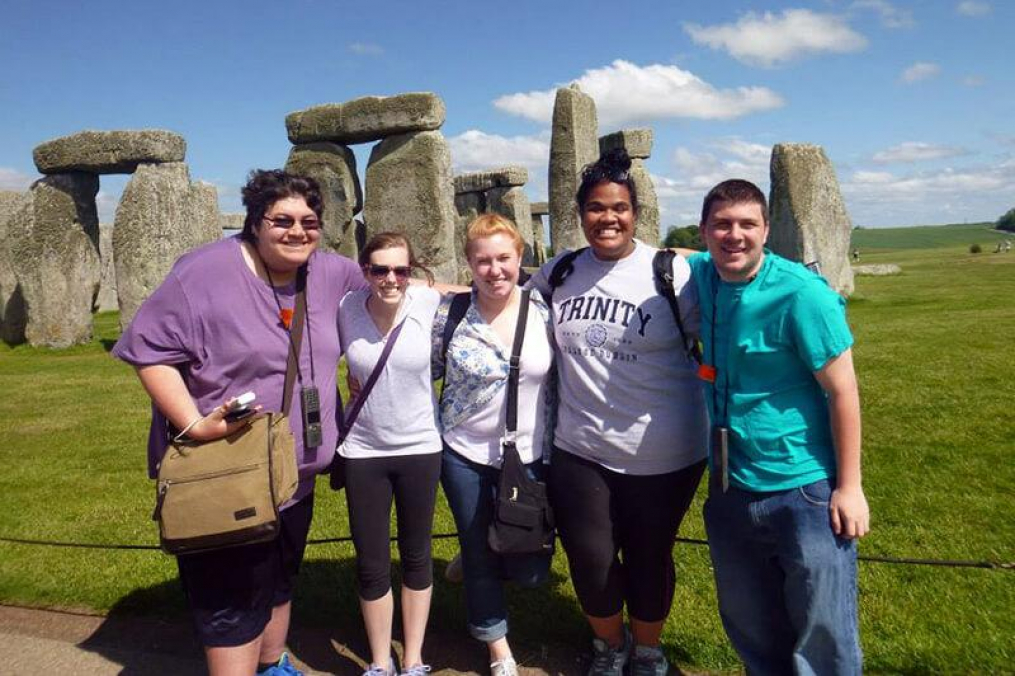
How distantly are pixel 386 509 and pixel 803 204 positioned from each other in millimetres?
10336

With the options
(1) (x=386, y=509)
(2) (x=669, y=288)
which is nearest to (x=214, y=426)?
(1) (x=386, y=509)

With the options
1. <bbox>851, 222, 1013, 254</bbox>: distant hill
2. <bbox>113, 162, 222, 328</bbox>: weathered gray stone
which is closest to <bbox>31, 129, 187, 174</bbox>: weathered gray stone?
<bbox>113, 162, 222, 328</bbox>: weathered gray stone

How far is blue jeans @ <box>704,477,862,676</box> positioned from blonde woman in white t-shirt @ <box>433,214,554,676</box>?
69 cm

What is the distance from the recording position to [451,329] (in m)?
2.77

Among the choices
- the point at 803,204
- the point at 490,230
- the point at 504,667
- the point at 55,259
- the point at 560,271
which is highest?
the point at 803,204

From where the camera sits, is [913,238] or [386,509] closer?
[386,509]

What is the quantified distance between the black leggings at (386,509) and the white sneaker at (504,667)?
1.45ft

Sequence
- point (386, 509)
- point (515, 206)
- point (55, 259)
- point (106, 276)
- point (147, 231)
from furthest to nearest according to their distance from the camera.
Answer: point (106, 276) → point (515, 206) → point (55, 259) → point (147, 231) → point (386, 509)

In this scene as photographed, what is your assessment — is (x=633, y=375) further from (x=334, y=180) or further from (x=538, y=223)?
(x=538, y=223)

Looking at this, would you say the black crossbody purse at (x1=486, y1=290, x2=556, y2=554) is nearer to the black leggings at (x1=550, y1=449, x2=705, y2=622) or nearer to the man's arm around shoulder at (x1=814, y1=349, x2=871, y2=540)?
the black leggings at (x1=550, y1=449, x2=705, y2=622)

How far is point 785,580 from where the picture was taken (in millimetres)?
2248

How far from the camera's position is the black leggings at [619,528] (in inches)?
104

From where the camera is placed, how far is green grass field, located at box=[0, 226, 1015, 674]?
2.99 m

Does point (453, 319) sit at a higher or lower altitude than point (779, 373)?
higher
